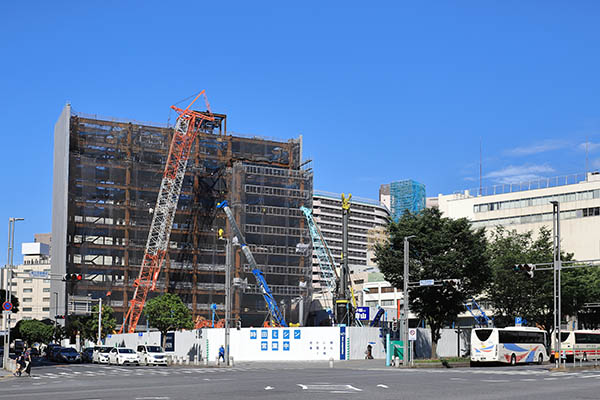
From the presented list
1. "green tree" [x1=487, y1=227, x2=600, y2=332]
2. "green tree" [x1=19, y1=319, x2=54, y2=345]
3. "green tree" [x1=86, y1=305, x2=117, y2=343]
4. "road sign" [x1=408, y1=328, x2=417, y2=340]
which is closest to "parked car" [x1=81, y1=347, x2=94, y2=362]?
"green tree" [x1=86, y1=305, x2=117, y2=343]

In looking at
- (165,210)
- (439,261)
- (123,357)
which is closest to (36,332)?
(165,210)

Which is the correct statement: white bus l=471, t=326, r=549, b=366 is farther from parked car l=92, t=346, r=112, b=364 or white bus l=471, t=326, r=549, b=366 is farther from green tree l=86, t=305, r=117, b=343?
green tree l=86, t=305, r=117, b=343

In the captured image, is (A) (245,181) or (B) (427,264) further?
(A) (245,181)

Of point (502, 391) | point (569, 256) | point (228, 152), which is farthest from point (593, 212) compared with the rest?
point (502, 391)

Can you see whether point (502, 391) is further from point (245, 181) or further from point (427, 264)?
point (245, 181)

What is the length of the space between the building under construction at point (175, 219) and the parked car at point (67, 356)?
36416 mm

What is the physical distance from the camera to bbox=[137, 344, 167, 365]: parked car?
65.7 meters

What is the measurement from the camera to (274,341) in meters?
69.2

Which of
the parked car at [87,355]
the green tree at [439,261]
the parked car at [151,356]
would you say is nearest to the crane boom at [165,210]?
the parked car at [87,355]

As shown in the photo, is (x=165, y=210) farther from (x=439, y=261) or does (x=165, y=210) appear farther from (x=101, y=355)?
(x=439, y=261)

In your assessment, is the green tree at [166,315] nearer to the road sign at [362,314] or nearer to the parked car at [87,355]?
the parked car at [87,355]

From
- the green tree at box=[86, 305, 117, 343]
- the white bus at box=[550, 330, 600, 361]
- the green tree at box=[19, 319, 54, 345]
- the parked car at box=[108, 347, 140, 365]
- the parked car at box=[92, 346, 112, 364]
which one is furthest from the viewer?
the green tree at box=[19, 319, 54, 345]

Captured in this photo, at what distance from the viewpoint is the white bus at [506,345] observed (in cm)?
5931

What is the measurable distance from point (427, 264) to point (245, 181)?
60668 millimetres
